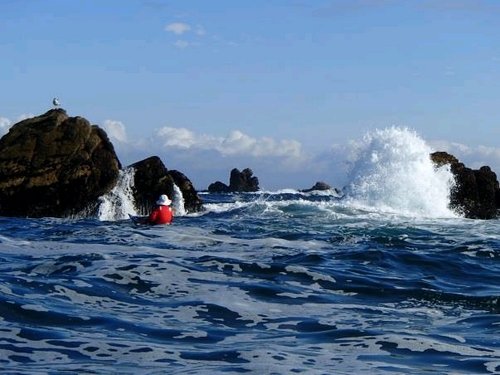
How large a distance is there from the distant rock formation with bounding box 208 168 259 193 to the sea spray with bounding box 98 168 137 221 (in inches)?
2654

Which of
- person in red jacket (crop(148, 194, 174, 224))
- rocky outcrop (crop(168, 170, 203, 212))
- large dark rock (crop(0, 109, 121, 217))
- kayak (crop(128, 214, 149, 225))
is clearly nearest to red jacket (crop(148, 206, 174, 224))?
Result: person in red jacket (crop(148, 194, 174, 224))

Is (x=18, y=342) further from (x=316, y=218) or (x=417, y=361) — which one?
(x=316, y=218)

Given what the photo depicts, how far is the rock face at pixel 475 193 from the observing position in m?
40.2

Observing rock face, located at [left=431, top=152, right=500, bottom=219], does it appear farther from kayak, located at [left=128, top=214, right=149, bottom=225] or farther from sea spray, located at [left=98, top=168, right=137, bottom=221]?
kayak, located at [left=128, top=214, right=149, bottom=225]

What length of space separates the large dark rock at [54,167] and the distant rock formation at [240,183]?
66585 mm

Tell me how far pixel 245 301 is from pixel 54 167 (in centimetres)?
2227

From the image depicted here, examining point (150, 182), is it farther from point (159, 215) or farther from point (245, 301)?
point (245, 301)

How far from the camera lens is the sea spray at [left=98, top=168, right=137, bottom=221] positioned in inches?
1258

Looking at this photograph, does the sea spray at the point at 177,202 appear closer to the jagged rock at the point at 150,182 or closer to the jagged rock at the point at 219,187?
the jagged rock at the point at 150,182

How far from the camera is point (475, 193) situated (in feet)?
134

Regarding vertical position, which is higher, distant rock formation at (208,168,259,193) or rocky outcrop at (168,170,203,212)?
distant rock formation at (208,168,259,193)

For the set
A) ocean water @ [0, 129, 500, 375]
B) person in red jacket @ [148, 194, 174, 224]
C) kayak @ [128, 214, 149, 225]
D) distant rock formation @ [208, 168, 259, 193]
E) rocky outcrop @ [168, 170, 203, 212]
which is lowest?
ocean water @ [0, 129, 500, 375]

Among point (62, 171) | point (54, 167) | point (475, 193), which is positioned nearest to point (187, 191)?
point (62, 171)

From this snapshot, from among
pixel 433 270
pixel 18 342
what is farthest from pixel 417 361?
pixel 433 270
